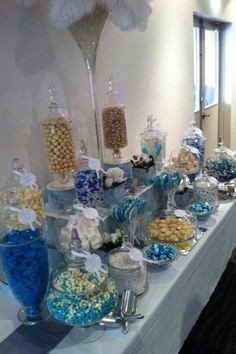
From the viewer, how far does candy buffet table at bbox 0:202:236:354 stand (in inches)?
34.4

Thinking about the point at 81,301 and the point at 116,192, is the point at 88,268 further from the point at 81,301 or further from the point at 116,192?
the point at 116,192

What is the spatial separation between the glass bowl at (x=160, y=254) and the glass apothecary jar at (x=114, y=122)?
0.50m

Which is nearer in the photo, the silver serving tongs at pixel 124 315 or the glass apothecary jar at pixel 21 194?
the silver serving tongs at pixel 124 315

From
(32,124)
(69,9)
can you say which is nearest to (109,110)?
(32,124)

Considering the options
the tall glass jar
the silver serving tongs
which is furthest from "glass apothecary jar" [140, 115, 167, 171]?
the silver serving tongs

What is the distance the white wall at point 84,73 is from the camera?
4.30 feet

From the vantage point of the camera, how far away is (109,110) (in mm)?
1480

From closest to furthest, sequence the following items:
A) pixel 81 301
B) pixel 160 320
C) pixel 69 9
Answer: pixel 81 301 < pixel 160 320 < pixel 69 9

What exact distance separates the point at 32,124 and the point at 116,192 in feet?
1.63

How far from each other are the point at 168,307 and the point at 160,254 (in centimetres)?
20

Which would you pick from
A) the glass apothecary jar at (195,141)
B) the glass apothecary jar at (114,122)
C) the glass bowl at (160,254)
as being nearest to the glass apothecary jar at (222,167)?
the glass apothecary jar at (195,141)

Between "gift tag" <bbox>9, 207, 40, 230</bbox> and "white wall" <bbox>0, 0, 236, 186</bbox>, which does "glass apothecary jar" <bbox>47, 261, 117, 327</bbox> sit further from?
"white wall" <bbox>0, 0, 236, 186</bbox>

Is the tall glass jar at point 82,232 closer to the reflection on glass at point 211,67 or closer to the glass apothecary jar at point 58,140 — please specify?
the glass apothecary jar at point 58,140

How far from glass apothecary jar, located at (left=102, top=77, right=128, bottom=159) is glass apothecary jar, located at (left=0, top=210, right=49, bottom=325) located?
64 centimetres
